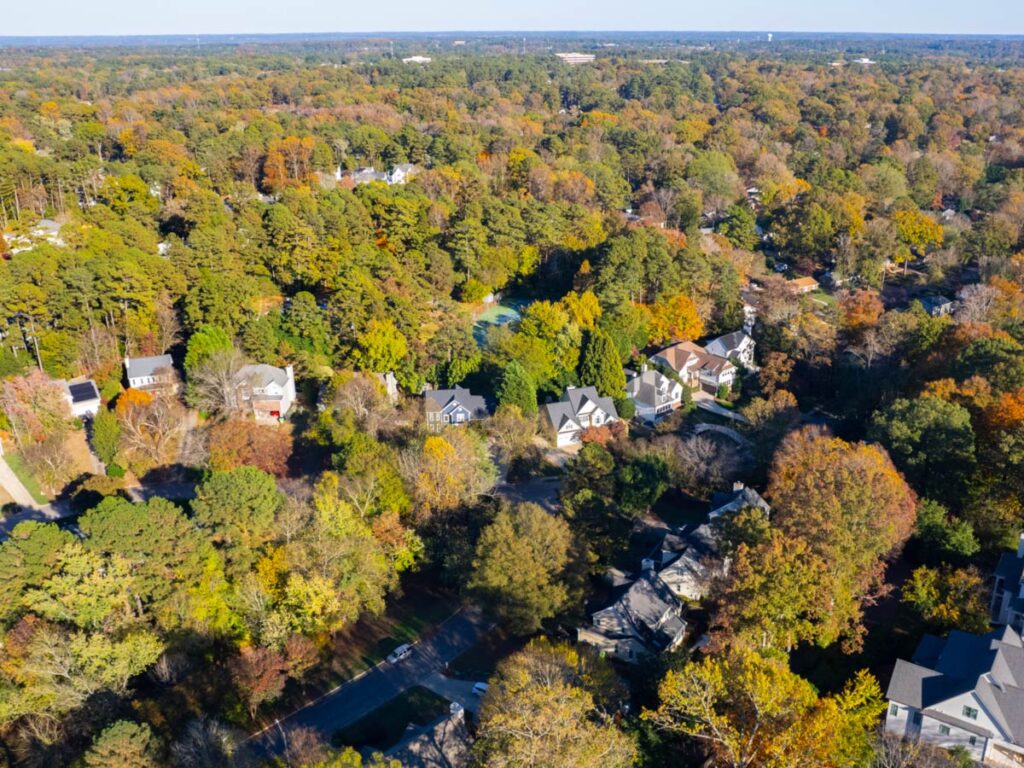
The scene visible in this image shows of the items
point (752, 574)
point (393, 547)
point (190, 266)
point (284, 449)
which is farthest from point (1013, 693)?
point (190, 266)

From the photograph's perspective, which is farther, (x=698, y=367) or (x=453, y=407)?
(x=698, y=367)

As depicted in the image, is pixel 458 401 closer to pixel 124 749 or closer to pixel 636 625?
pixel 636 625

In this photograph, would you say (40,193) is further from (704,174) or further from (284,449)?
(704,174)

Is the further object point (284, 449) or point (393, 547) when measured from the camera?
point (284, 449)

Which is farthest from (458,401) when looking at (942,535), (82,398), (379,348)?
(942,535)

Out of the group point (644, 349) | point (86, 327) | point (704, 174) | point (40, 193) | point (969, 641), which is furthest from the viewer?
point (704, 174)

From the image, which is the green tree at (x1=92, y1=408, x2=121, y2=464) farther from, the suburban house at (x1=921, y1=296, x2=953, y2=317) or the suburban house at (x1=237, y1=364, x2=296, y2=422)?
the suburban house at (x1=921, y1=296, x2=953, y2=317)

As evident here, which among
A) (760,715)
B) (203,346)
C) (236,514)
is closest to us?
(760,715)
